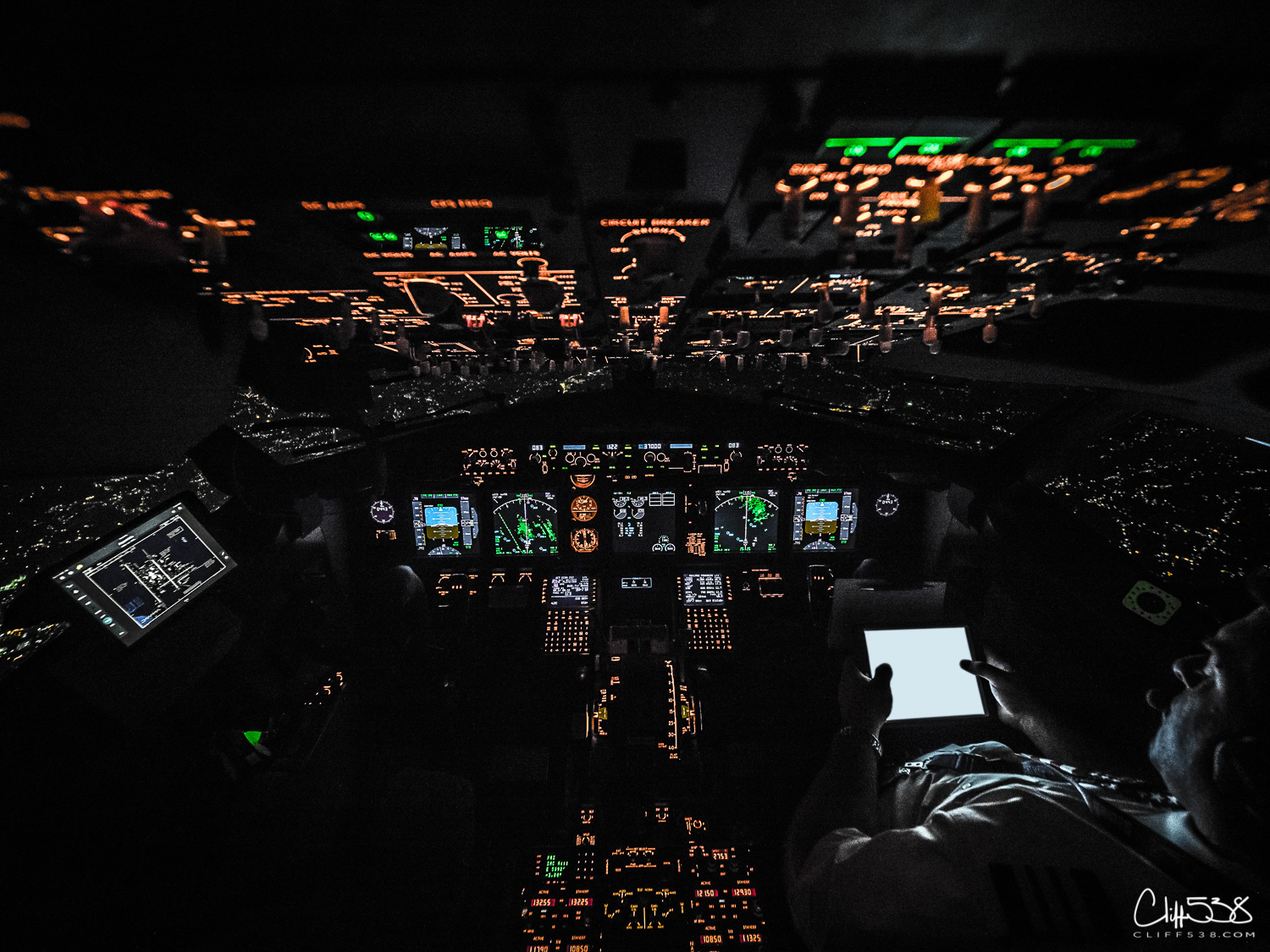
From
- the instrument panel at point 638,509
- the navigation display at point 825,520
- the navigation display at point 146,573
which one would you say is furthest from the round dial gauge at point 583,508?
the navigation display at point 146,573

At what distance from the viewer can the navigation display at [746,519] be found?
11.9ft

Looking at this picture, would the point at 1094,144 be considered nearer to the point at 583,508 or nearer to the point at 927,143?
the point at 927,143

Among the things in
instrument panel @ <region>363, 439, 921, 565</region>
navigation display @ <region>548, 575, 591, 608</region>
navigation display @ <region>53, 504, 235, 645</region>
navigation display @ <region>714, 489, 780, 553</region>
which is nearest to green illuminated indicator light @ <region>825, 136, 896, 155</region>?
instrument panel @ <region>363, 439, 921, 565</region>

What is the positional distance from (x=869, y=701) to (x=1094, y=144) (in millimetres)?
2117

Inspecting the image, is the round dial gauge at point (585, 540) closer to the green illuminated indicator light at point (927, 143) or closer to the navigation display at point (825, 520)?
the navigation display at point (825, 520)

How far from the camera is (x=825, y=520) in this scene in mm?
3654

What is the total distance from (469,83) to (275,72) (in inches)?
13.4

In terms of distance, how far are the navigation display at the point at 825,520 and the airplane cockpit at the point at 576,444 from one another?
2 cm

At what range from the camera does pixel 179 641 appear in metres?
2.31

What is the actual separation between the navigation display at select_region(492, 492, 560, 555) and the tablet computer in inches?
91.2

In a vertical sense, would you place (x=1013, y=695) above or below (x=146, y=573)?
below

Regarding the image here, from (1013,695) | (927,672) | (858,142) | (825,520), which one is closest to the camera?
(858,142)

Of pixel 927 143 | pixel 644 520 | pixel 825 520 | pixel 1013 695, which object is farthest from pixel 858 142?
pixel 825 520

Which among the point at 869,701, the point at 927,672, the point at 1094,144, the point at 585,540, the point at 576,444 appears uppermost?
the point at 1094,144
